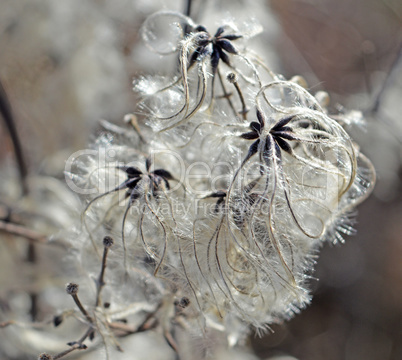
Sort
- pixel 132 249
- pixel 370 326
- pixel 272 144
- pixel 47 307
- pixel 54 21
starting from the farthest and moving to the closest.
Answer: pixel 370 326
pixel 54 21
pixel 47 307
pixel 132 249
pixel 272 144

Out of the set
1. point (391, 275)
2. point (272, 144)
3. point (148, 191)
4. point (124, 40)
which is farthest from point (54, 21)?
point (391, 275)

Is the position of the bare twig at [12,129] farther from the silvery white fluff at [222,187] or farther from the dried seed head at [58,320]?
the dried seed head at [58,320]

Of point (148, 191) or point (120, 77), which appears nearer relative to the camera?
point (148, 191)

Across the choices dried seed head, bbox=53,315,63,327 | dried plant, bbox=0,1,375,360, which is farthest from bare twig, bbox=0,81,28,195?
dried seed head, bbox=53,315,63,327

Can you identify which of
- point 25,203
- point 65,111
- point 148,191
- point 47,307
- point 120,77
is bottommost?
point 47,307

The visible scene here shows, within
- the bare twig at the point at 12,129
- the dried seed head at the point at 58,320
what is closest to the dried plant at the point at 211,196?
the dried seed head at the point at 58,320

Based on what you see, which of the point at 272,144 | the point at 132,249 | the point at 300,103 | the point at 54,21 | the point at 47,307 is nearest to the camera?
the point at 272,144

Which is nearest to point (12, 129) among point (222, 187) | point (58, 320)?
point (58, 320)

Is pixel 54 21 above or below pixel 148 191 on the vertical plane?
below

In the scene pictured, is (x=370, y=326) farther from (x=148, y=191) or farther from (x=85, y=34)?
(x=85, y=34)
